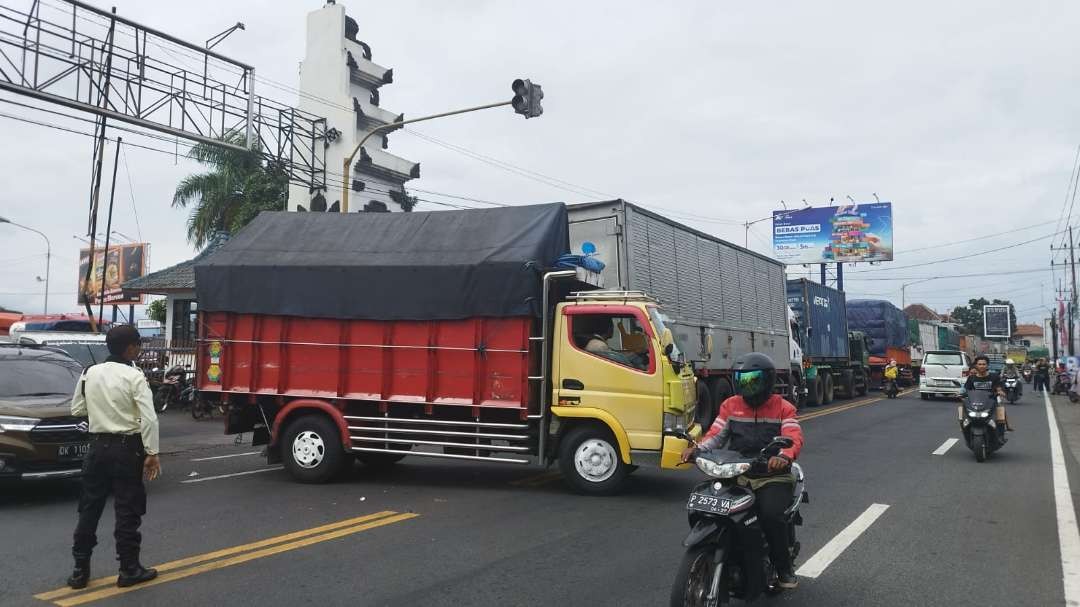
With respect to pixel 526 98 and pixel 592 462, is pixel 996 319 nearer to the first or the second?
pixel 526 98

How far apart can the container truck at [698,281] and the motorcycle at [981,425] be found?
3.87 meters

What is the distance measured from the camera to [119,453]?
5195 mm

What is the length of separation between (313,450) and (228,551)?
304cm

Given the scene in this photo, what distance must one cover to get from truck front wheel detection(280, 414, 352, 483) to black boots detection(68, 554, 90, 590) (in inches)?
153

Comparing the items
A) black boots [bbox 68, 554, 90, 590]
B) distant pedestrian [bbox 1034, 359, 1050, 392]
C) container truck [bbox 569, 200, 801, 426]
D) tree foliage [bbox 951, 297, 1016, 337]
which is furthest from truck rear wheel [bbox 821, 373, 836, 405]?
tree foliage [bbox 951, 297, 1016, 337]

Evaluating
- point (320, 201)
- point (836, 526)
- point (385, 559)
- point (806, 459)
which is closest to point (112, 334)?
point (385, 559)

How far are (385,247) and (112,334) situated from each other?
14.1ft

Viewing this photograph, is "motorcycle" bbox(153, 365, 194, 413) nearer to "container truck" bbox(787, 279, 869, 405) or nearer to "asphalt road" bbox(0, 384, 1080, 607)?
"asphalt road" bbox(0, 384, 1080, 607)

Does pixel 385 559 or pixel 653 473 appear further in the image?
pixel 653 473

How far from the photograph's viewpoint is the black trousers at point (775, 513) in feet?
14.3

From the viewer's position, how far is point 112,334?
530 cm

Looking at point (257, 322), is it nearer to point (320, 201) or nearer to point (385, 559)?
point (385, 559)

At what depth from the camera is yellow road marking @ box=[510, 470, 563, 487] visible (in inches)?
357

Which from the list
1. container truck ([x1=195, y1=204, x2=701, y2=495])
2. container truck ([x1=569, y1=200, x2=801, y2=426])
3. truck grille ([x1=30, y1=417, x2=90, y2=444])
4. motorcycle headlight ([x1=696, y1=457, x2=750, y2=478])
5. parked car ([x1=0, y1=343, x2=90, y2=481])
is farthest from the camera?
container truck ([x1=569, y1=200, x2=801, y2=426])
